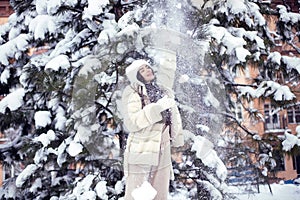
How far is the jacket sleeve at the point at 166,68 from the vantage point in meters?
1.52

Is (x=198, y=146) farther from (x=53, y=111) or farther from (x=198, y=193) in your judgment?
(x=53, y=111)

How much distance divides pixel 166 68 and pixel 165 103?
18cm

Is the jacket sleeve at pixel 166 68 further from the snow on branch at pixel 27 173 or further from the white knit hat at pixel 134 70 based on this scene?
the snow on branch at pixel 27 173

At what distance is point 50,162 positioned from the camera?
2373 mm

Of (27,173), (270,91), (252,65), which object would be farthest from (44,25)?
(270,91)

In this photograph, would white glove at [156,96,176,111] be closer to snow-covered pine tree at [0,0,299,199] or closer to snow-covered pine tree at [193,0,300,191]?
snow-covered pine tree at [0,0,299,199]

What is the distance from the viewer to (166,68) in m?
1.54

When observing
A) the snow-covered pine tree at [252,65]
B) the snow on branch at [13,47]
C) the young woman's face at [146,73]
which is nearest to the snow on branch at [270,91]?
the snow-covered pine tree at [252,65]

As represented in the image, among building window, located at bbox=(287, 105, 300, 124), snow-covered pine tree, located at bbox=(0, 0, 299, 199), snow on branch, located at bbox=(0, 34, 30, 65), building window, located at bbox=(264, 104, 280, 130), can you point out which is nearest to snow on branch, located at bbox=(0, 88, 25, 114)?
snow-covered pine tree, located at bbox=(0, 0, 299, 199)

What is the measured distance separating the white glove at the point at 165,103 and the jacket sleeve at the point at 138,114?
2 centimetres

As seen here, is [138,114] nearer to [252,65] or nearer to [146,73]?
[146,73]

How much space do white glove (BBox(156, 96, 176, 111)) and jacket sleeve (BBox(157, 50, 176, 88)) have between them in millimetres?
80

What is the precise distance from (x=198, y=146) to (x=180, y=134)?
0.68 ft

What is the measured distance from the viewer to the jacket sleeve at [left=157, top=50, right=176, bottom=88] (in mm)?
1521
